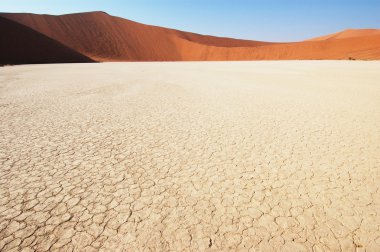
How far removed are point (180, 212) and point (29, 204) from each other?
127 cm

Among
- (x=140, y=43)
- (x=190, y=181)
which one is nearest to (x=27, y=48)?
(x=140, y=43)

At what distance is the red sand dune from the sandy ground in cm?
3313

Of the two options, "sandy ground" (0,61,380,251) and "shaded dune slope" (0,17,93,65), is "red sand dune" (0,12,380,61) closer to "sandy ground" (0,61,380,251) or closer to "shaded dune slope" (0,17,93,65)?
"shaded dune slope" (0,17,93,65)

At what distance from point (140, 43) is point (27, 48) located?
2296 centimetres

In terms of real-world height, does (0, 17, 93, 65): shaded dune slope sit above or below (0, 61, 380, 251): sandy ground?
above

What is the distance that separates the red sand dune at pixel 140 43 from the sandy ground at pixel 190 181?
33.1 metres

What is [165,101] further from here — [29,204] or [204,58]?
[204,58]

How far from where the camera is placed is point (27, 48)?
2622cm

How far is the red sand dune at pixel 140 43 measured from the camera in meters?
34.8

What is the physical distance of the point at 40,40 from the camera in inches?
1115

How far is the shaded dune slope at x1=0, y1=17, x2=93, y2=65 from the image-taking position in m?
24.5

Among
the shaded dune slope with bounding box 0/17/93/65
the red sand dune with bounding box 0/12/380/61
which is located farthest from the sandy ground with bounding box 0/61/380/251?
the red sand dune with bounding box 0/12/380/61

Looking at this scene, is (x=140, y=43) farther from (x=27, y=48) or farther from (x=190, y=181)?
(x=190, y=181)

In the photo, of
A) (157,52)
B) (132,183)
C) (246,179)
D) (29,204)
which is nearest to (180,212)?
(132,183)
